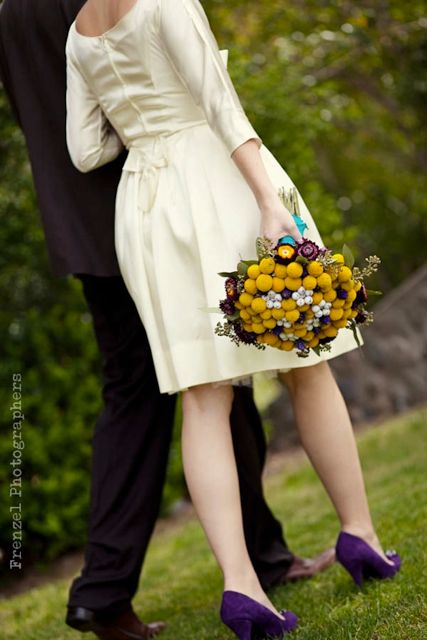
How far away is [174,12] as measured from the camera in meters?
2.36

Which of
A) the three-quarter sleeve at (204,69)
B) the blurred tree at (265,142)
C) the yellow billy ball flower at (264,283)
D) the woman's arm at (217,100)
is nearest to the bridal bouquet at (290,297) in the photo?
the yellow billy ball flower at (264,283)

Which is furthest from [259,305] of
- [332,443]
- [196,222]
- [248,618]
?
[248,618]

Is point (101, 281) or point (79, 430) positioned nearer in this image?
point (101, 281)

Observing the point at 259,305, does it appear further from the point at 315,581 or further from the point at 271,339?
the point at 315,581

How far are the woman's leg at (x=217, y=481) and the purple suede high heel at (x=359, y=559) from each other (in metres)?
0.29

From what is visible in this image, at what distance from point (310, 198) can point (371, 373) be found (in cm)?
162

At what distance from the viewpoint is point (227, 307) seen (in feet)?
7.38

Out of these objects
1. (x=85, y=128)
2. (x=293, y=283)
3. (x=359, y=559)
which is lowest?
(x=359, y=559)

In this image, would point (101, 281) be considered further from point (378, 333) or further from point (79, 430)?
point (378, 333)

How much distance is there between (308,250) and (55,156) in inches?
38.9

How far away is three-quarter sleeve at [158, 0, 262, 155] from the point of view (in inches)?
92.6

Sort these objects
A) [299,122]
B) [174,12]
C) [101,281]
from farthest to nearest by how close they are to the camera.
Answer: [299,122] → [101,281] → [174,12]

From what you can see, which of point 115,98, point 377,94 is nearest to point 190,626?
point 115,98

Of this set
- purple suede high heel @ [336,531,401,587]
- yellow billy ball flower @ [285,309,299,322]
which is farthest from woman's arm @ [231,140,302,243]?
purple suede high heel @ [336,531,401,587]
